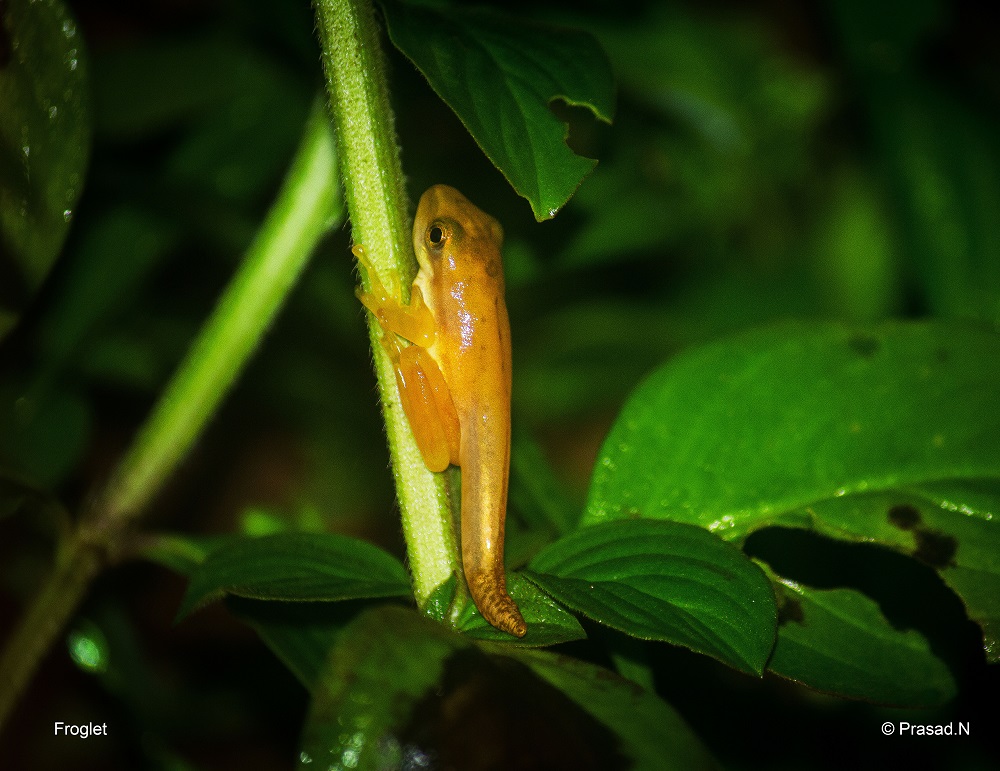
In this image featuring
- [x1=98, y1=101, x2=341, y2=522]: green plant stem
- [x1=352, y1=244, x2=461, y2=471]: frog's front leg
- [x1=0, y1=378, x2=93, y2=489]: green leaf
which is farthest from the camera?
[x1=0, y1=378, x2=93, y2=489]: green leaf

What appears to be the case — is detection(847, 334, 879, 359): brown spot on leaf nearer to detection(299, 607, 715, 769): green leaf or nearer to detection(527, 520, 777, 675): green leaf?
detection(527, 520, 777, 675): green leaf

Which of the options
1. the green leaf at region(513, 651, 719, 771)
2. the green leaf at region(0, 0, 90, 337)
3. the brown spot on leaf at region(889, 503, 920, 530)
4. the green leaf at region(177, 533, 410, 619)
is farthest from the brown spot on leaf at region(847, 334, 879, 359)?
the green leaf at region(0, 0, 90, 337)

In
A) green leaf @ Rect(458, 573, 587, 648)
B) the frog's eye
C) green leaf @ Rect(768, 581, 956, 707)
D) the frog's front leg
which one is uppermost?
the frog's eye

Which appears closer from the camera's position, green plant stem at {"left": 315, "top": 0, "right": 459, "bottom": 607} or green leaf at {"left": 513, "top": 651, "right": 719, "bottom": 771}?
green leaf at {"left": 513, "top": 651, "right": 719, "bottom": 771}

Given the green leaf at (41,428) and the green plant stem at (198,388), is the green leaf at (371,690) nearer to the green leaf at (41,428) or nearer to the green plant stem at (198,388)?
the green plant stem at (198,388)

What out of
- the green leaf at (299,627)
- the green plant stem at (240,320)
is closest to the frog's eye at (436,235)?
the green plant stem at (240,320)

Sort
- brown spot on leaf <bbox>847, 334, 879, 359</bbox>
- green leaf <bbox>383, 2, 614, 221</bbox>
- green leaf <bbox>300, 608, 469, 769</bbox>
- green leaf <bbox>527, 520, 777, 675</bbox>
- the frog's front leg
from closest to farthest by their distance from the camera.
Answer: green leaf <bbox>300, 608, 469, 769</bbox> < green leaf <bbox>527, 520, 777, 675</bbox> < green leaf <bbox>383, 2, 614, 221</bbox> < the frog's front leg < brown spot on leaf <bbox>847, 334, 879, 359</bbox>
